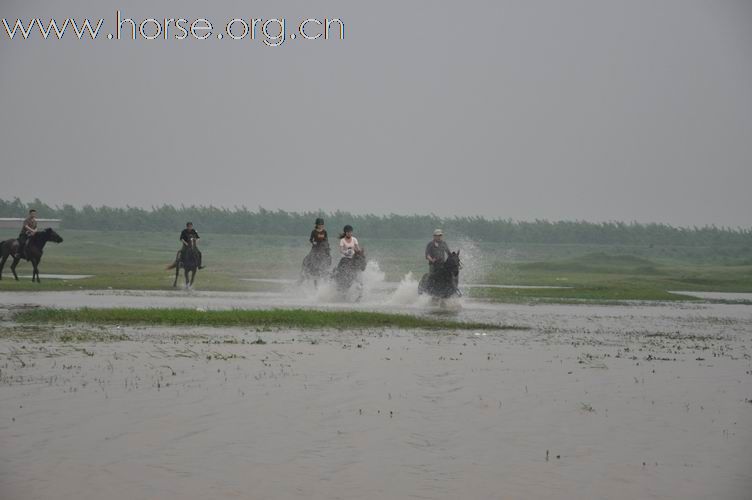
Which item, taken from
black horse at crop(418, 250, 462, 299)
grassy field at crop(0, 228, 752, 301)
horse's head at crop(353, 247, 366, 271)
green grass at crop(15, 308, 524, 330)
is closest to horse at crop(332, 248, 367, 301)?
horse's head at crop(353, 247, 366, 271)

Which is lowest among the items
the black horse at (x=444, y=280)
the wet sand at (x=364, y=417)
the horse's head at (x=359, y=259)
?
the wet sand at (x=364, y=417)

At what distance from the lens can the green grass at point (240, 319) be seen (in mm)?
22969

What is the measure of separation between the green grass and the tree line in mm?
81046

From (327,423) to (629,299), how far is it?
2951 cm

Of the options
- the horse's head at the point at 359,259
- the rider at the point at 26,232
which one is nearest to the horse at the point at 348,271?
the horse's head at the point at 359,259

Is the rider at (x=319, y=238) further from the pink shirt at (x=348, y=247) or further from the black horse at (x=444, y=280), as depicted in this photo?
the black horse at (x=444, y=280)

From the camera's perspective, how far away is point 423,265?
2763 inches

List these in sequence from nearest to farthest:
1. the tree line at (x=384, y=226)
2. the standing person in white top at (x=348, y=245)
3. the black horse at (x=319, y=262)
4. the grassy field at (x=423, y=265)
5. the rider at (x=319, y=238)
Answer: the standing person in white top at (x=348, y=245) → the rider at (x=319, y=238) → the black horse at (x=319, y=262) → the grassy field at (x=423, y=265) → the tree line at (x=384, y=226)

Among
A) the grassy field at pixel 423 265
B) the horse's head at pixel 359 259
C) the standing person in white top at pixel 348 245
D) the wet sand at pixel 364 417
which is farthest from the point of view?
the grassy field at pixel 423 265

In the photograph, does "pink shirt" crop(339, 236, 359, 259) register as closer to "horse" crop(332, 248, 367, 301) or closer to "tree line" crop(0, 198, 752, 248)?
"horse" crop(332, 248, 367, 301)

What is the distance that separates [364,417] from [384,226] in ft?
333

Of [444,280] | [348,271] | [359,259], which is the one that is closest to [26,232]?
[348,271]

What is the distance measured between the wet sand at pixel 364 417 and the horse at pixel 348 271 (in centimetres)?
1177

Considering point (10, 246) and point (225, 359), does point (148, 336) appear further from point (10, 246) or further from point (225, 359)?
point (10, 246)
